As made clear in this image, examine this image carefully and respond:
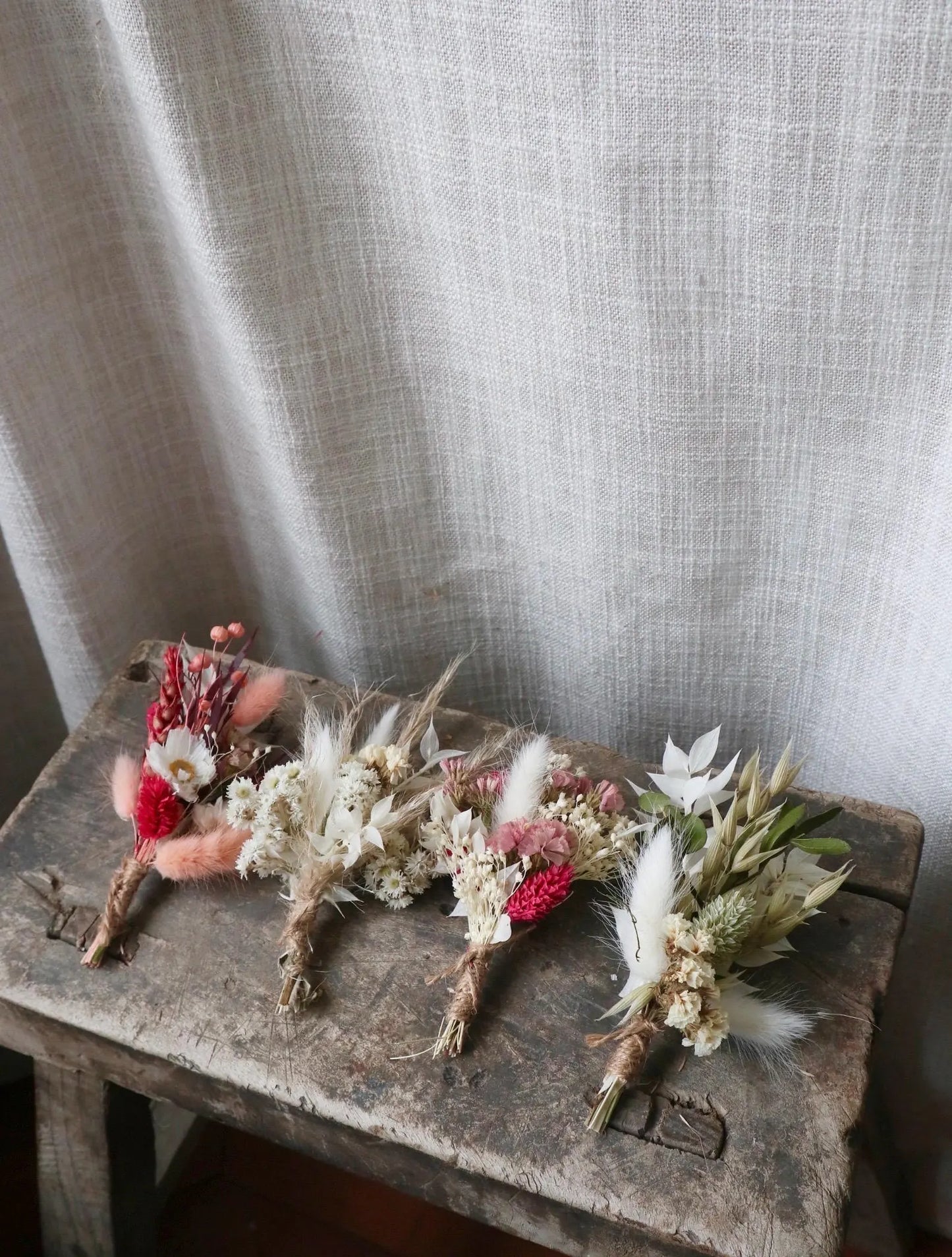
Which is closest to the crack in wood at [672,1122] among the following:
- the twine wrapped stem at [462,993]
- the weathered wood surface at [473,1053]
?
the weathered wood surface at [473,1053]

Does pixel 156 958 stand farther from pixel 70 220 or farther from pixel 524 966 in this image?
pixel 70 220

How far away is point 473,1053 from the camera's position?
75cm

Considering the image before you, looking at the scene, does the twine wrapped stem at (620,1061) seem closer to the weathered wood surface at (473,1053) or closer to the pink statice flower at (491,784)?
the weathered wood surface at (473,1053)

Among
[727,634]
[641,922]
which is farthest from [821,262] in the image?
[641,922]

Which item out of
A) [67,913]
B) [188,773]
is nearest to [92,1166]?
[67,913]

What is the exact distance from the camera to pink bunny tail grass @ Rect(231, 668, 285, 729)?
3.01 ft

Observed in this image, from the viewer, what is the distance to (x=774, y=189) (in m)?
0.71

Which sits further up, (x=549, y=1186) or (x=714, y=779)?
(x=714, y=779)

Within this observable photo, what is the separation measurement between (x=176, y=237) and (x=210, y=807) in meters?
0.48

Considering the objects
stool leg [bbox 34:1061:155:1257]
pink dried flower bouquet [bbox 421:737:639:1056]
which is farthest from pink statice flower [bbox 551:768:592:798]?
stool leg [bbox 34:1061:155:1257]

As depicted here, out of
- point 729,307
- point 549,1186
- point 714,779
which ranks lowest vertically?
point 549,1186

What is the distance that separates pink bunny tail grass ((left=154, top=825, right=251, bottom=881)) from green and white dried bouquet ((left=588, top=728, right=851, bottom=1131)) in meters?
0.30

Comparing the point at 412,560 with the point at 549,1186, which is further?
the point at 412,560

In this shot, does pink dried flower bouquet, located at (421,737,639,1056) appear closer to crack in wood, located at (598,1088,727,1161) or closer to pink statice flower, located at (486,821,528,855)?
pink statice flower, located at (486,821,528,855)
